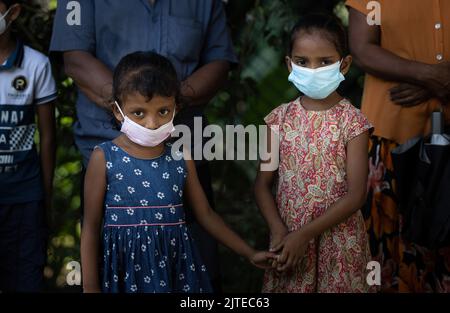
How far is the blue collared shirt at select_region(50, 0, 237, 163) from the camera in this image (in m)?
3.81

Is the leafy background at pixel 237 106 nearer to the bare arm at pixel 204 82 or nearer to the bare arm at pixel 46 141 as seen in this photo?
the bare arm at pixel 46 141

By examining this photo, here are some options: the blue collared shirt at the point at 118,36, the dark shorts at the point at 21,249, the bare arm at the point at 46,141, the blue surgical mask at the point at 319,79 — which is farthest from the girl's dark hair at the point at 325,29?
the dark shorts at the point at 21,249

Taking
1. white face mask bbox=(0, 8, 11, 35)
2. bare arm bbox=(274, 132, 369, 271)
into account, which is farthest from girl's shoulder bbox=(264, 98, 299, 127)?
white face mask bbox=(0, 8, 11, 35)

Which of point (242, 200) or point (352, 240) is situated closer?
point (352, 240)

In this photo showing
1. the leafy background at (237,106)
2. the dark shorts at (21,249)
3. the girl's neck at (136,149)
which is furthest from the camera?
the leafy background at (237,106)

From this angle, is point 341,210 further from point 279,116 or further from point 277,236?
point 279,116

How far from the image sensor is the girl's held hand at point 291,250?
133 inches

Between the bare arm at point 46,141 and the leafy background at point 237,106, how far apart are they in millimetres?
753

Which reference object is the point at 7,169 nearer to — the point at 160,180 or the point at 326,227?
the point at 160,180

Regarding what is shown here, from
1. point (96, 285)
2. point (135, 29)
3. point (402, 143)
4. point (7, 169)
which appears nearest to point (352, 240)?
point (402, 143)

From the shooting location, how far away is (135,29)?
3.82 metres

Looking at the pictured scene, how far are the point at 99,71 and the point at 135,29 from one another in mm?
263

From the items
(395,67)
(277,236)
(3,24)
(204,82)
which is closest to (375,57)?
(395,67)

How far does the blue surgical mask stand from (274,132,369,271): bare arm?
8.6 inches
